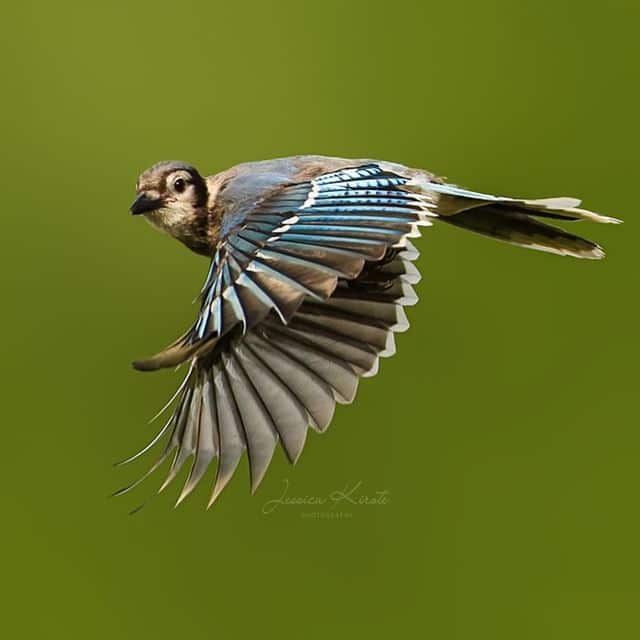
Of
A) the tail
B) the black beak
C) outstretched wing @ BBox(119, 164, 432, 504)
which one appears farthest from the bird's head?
the tail

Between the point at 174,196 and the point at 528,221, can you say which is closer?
the point at 174,196

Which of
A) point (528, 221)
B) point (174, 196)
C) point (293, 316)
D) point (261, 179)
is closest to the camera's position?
point (293, 316)

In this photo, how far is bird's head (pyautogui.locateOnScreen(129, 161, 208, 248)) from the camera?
501cm

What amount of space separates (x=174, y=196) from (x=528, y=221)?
3.75ft

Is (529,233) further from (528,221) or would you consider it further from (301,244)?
(301,244)

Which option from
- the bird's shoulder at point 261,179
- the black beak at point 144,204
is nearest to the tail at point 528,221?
the bird's shoulder at point 261,179

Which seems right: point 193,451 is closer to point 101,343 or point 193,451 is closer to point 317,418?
point 317,418

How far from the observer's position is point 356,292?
4.87 metres

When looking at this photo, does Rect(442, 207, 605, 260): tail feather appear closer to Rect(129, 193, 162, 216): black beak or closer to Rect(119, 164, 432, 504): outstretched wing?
Rect(119, 164, 432, 504): outstretched wing

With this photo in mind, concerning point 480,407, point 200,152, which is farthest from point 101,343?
point 480,407

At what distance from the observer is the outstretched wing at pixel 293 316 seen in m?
4.09

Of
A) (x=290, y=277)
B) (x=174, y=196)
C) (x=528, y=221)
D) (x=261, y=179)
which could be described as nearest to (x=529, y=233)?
(x=528, y=221)

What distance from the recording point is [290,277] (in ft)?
13.4

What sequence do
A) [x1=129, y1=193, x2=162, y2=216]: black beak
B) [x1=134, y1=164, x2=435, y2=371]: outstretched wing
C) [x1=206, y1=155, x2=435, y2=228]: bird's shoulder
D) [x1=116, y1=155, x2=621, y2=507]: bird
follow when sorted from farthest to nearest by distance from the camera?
[x1=129, y1=193, x2=162, y2=216]: black beak
[x1=206, y1=155, x2=435, y2=228]: bird's shoulder
[x1=116, y1=155, x2=621, y2=507]: bird
[x1=134, y1=164, x2=435, y2=371]: outstretched wing
